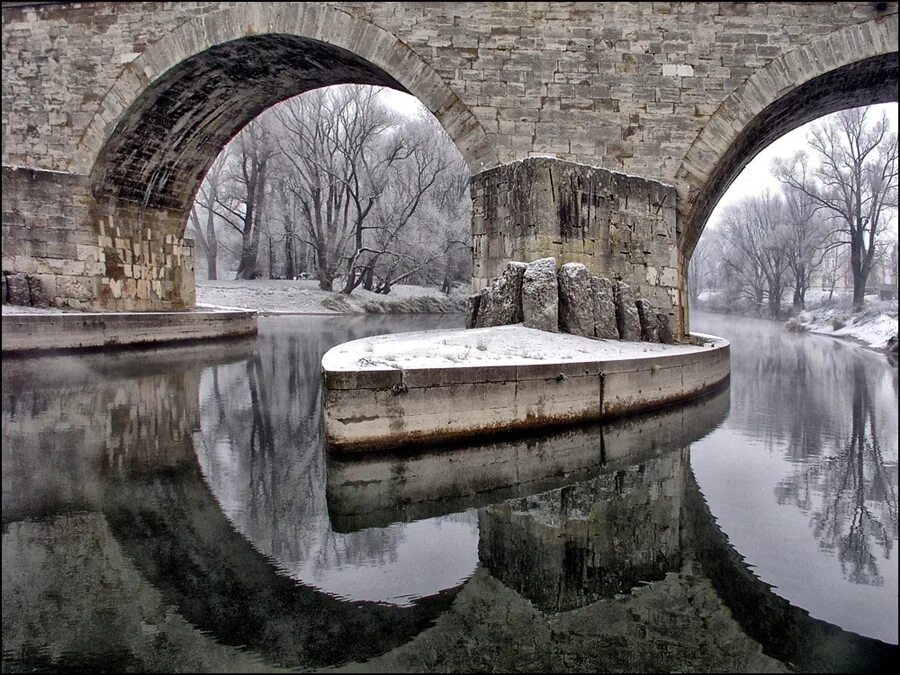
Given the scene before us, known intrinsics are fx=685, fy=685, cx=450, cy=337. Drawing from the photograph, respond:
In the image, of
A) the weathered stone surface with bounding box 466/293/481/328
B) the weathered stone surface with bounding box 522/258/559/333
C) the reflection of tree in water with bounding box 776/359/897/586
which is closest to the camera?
the reflection of tree in water with bounding box 776/359/897/586

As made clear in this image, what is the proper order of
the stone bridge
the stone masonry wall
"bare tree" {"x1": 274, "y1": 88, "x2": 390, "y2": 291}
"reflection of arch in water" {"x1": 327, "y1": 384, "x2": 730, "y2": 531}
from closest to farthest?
"reflection of arch in water" {"x1": 327, "y1": 384, "x2": 730, "y2": 531}, the stone masonry wall, the stone bridge, "bare tree" {"x1": 274, "y1": 88, "x2": 390, "y2": 291}

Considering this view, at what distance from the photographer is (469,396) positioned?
6.34m

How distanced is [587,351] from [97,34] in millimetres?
11268

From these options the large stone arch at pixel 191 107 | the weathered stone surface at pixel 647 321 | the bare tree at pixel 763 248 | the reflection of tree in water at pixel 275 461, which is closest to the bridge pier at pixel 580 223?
the weathered stone surface at pixel 647 321

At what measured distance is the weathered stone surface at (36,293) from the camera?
1330 centimetres

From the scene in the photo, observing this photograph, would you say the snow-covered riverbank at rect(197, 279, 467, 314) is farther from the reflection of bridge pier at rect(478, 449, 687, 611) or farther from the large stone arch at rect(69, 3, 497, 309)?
the reflection of bridge pier at rect(478, 449, 687, 611)

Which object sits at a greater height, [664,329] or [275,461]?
[664,329]

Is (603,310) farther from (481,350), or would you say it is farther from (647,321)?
(481,350)

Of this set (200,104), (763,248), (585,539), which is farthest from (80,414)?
(763,248)

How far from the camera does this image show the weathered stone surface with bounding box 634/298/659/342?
10016mm

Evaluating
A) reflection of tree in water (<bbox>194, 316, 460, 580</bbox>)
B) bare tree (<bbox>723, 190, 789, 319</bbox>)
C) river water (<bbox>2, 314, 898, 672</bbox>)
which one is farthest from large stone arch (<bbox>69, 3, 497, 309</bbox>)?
bare tree (<bbox>723, 190, 789, 319</bbox>)

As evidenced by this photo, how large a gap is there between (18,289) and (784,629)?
14.1 metres

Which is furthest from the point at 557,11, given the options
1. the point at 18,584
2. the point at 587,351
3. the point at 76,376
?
the point at 18,584

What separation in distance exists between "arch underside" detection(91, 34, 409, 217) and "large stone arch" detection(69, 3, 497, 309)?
3 centimetres
